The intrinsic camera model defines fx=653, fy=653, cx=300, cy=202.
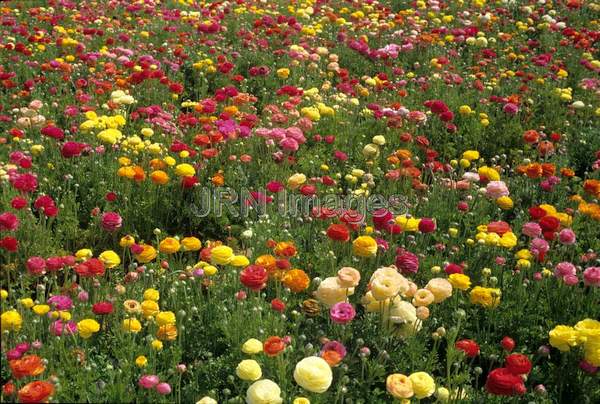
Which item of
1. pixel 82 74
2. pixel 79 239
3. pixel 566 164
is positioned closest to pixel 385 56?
pixel 566 164

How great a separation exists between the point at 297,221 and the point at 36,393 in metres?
2.22

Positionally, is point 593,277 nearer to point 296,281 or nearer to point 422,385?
point 422,385

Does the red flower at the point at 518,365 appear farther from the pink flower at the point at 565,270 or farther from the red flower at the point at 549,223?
the red flower at the point at 549,223

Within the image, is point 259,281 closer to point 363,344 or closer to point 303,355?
point 303,355

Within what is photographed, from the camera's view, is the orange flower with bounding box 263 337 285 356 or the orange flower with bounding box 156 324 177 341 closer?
the orange flower with bounding box 263 337 285 356

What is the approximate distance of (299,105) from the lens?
235 inches

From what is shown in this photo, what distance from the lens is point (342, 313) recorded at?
2688 mm

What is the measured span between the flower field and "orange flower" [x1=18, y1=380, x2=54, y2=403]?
12mm

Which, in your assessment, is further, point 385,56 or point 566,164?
point 385,56

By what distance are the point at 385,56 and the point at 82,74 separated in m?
3.26

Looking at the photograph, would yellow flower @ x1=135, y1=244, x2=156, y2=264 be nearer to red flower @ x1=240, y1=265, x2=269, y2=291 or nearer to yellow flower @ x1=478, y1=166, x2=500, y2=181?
red flower @ x1=240, y1=265, x2=269, y2=291

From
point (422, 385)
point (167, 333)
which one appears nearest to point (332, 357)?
point (422, 385)

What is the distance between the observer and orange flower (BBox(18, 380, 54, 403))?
2.06 metres

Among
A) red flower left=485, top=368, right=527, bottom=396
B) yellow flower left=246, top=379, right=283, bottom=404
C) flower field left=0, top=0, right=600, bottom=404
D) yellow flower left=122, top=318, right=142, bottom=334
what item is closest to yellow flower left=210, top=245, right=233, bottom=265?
flower field left=0, top=0, right=600, bottom=404
